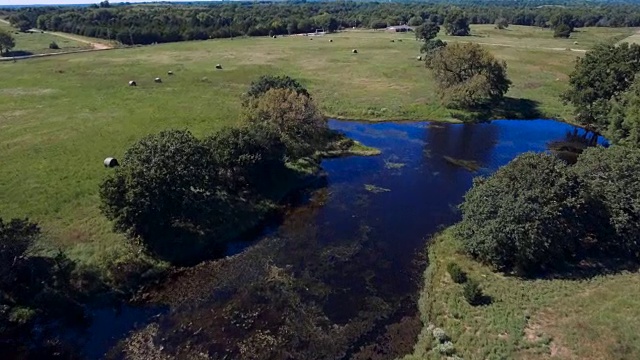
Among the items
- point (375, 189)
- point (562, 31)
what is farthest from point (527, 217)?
point (562, 31)

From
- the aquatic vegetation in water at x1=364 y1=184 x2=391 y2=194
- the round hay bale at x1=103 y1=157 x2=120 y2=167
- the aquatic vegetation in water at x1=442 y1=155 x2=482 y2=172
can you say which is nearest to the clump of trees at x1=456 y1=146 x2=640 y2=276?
the aquatic vegetation in water at x1=364 y1=184 x2=391 y2=194

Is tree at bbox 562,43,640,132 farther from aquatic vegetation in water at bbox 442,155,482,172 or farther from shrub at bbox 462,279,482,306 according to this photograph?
shrub at bbox 462,279,482,306

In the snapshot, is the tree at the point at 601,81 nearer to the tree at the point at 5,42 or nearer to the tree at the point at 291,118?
the tree at the point at 291,118

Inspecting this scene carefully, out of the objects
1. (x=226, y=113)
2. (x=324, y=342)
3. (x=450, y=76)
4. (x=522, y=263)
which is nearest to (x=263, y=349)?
(x=324, y=342)

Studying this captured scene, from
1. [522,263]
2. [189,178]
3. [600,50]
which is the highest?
[600,50]

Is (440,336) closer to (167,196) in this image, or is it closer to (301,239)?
(301,239)

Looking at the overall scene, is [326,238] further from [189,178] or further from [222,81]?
[222,81]
